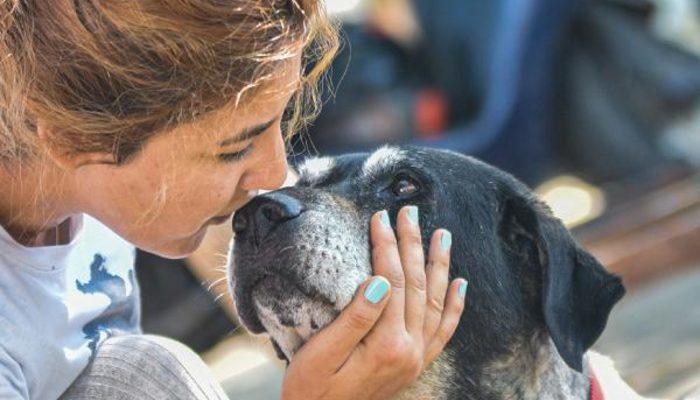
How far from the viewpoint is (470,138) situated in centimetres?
567

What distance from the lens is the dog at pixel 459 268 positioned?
2.39 metres

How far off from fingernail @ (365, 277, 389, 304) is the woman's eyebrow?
365 millimetres

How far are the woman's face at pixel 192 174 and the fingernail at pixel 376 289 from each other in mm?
287

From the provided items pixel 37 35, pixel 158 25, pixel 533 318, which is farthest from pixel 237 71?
pixel 533 318

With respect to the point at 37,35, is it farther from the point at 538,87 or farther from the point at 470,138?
the point at 538,87

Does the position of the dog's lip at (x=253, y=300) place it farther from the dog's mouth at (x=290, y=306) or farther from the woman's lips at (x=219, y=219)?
the woman's lips at (x=219, y=219)

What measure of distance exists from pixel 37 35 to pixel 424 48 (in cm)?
392

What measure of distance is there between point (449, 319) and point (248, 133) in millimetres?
587

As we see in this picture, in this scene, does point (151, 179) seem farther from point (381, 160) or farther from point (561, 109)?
point (561, 109)

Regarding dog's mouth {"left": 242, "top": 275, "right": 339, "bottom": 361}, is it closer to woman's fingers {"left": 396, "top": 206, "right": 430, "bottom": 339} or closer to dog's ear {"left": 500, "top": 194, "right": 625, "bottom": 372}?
woman's fingers {"left": 396, "top": 206, "right": 430, "bottom": 339}

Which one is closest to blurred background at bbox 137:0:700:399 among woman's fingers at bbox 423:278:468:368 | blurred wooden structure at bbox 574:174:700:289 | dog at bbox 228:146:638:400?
blurred wooden structure at bbox 574:174:700:289

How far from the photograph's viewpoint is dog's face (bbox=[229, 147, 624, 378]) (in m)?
2.38

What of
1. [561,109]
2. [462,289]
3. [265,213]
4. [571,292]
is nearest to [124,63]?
[265,213]

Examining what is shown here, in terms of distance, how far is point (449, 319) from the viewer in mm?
2506
